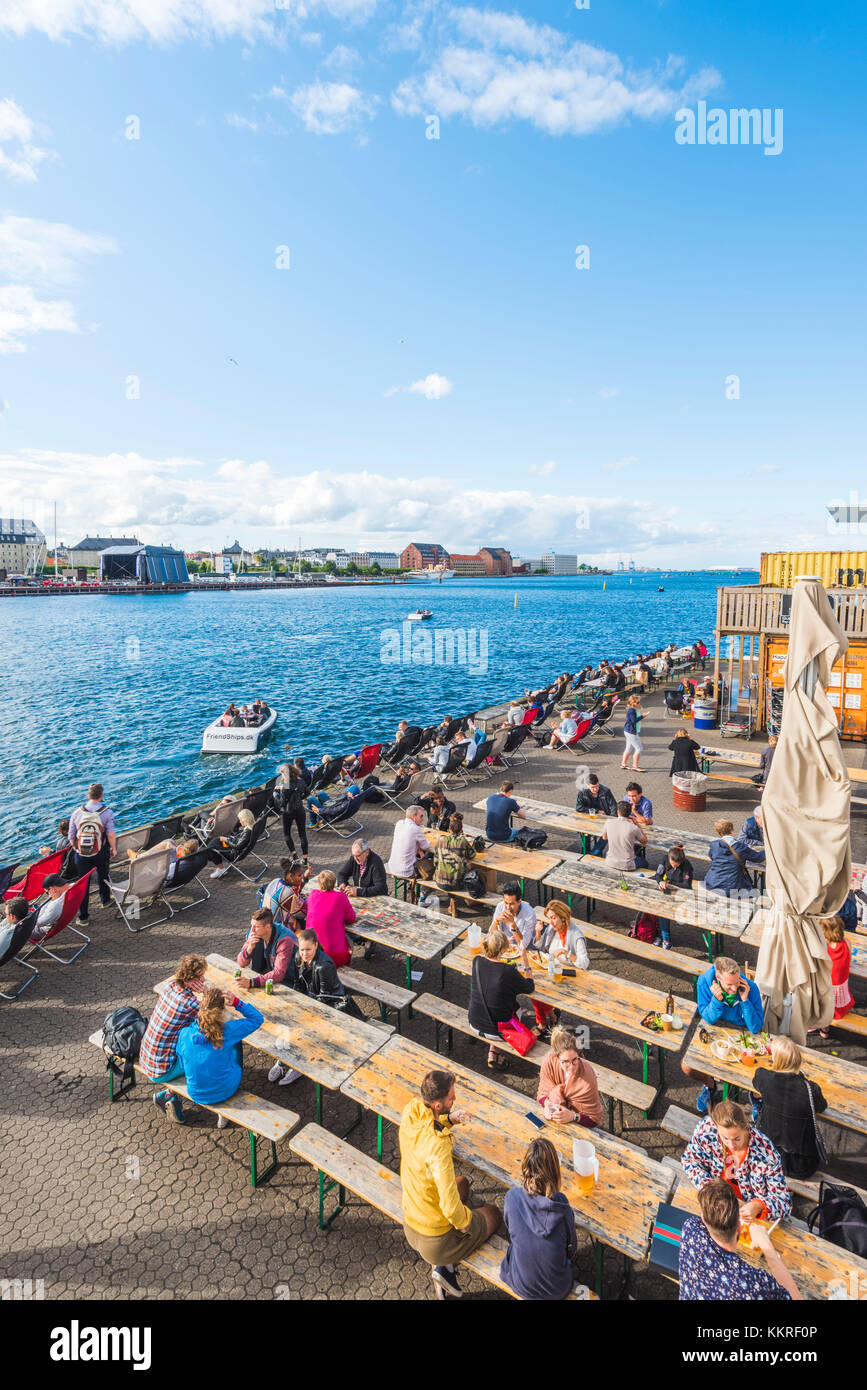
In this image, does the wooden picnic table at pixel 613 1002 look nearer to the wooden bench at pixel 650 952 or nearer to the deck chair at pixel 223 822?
the wooden bench at pixel 650 952

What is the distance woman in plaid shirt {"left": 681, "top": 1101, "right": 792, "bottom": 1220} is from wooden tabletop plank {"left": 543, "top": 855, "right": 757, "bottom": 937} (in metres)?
2.74

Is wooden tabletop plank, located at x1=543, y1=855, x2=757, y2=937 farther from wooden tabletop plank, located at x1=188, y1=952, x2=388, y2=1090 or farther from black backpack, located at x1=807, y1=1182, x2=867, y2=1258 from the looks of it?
wooden tabletop plank, located at x1=188, y1=952, x2=388, y2=1090

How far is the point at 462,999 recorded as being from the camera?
677 cm

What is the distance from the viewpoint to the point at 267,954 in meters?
6.08

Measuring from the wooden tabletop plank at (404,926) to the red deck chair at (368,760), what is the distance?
7.14 meters

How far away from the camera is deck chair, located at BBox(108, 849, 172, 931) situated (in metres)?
8.33

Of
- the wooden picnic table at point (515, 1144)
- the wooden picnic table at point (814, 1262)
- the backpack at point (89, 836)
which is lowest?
the wooden picnic table at point (814, 1262)

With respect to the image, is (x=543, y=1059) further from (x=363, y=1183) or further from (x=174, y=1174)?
(x=174, y=1174)

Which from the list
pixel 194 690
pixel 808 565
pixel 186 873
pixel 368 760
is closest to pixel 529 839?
pixel 186 873

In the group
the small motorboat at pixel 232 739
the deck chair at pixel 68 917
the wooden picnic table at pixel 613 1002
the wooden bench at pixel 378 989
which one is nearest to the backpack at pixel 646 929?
the wooden picnic table at pixel 613 1002

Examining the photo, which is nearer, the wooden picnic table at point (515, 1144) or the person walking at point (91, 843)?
the wooden picnic table at point (515, 1144)

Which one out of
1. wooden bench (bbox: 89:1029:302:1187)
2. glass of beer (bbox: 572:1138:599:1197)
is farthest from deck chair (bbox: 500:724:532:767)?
glass of beer (bbox: 572:1138:599:1197)

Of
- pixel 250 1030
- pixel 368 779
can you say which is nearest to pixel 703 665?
pixel 368 779

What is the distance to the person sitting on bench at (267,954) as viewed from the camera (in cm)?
586
